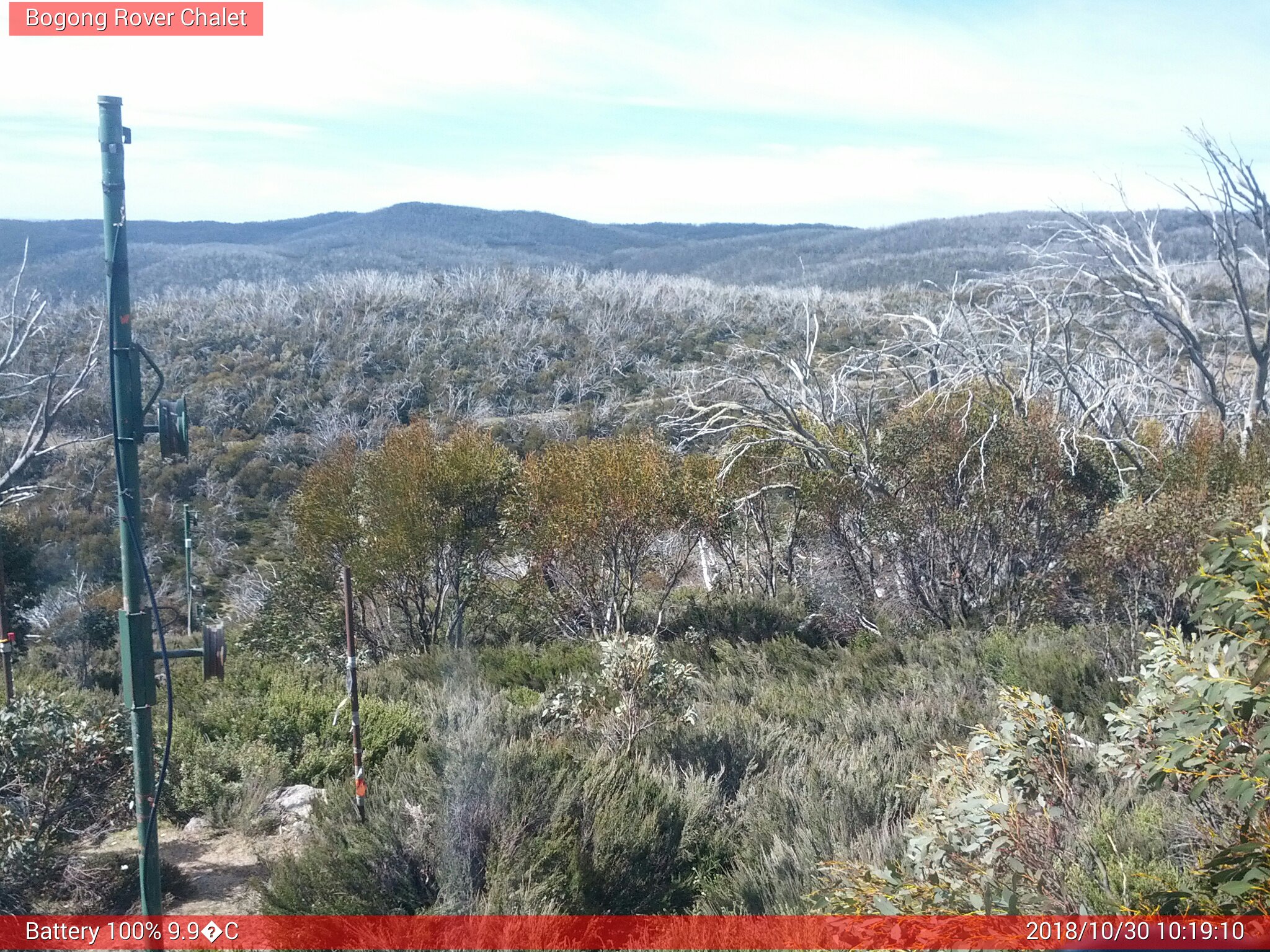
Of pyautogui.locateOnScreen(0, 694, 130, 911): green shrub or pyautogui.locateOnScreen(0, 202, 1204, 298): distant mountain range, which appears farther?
pyautogui.locateOnScreen(0, 202, 1204, 298): distant mountain range

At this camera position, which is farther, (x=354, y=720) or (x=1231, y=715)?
(x=354, y=720)

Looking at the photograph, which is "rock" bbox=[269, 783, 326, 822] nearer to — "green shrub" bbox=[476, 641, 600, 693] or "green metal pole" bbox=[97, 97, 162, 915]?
"green metal pole" bbox=[97, 97, 162, 915]

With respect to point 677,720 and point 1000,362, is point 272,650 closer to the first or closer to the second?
point 677,720

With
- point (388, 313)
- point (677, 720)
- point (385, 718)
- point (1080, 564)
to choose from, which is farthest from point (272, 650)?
point (388, 313)

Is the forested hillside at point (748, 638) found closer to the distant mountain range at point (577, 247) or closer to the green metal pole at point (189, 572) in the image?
the green metal pole at point (189, 572)

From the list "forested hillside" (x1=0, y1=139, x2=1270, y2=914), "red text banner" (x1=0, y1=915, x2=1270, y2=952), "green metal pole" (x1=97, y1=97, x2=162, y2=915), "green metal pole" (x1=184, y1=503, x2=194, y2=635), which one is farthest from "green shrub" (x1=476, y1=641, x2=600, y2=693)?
"green metal pole" (x1=97, y1=97, x2=162, y2=915)

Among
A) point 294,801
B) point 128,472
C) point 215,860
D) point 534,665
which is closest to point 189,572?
point 534,665

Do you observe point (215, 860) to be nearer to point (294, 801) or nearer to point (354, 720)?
point (294, 801)
